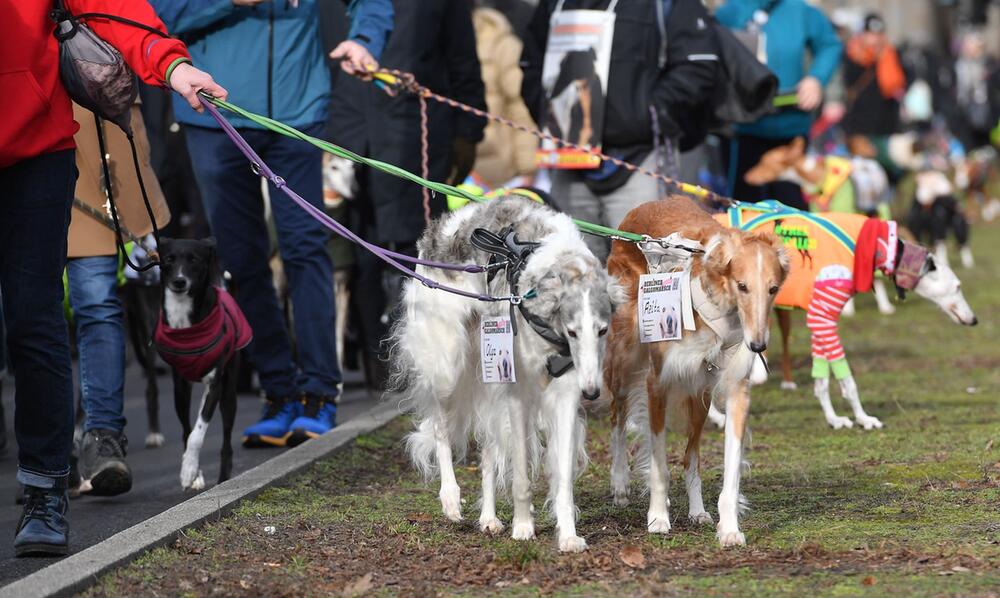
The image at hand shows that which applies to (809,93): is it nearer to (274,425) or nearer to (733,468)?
(274,425)

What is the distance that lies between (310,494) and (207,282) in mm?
1465

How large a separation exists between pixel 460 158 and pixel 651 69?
5.88 ft

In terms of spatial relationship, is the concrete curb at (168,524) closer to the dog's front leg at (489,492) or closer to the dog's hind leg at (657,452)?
the dog's front leg at (489,492)

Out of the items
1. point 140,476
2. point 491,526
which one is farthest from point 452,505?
point 140,476

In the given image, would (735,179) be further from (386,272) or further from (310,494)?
(310,494)

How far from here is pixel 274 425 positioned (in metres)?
8.74

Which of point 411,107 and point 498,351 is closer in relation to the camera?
point 498,351

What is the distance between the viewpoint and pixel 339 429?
8.64m

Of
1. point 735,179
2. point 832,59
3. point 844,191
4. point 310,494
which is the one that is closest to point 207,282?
point 310,494

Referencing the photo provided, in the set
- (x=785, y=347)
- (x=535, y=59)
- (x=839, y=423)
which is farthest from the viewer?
(x=785, y=347)

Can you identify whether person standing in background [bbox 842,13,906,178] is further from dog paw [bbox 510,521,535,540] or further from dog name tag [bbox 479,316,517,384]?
dog name tag [bbox 479,316,517,384]

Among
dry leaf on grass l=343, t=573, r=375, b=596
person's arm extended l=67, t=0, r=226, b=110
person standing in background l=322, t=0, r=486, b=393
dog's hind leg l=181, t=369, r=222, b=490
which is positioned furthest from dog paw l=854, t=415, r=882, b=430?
person's arm extended l=67, t=0, r=226, b=110

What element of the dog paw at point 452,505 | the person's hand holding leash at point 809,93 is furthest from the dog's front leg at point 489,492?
the person's hand holding leash at point 809,93

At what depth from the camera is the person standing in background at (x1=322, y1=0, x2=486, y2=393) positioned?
31.1 ft
